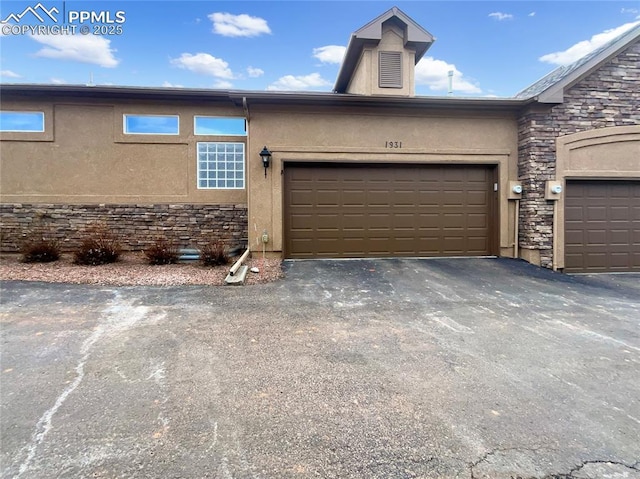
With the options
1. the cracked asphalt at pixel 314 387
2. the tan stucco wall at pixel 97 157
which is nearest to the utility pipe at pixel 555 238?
the cracked asphalt at pixel 314 387

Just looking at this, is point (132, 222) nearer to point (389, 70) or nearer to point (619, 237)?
point (389, 70)

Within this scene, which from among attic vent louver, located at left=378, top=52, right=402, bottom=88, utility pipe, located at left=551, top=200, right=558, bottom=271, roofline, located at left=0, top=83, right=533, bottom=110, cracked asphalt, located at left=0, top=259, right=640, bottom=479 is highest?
attic vent louver, located at left=378, top=52, right=402, bottom=88

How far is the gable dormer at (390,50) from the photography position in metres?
9.38

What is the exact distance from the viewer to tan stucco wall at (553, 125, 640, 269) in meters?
8.77

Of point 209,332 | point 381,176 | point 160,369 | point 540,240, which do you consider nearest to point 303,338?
point 209,332

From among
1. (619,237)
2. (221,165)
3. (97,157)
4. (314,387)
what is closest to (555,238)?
(619,237)

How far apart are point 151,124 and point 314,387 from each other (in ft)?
29.9

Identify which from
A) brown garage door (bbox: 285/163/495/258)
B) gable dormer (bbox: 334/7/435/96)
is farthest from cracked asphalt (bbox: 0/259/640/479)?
gable dormer (bbox: 334/7/435/96)

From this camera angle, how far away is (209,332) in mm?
4297

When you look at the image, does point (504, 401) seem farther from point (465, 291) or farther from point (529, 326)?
point (465, 291)

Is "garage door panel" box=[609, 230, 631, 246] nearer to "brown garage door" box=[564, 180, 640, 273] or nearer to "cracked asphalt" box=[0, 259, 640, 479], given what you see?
"brown garage door" box=[564, 180, 640, 273]

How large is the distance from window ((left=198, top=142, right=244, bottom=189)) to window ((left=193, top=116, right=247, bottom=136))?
0.98ft

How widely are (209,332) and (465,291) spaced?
4591 millimetres

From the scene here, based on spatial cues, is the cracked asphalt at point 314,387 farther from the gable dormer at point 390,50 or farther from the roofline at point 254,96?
the gable dormer at point 390,50
